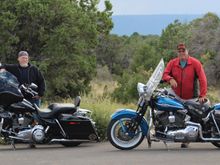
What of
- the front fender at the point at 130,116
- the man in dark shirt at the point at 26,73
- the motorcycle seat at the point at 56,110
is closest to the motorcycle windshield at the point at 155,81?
the front fender at the point at 130,116

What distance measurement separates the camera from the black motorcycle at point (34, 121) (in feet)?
39.4

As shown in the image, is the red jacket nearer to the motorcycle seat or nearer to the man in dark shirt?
the motorcycle seat

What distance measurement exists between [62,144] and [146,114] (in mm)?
1783

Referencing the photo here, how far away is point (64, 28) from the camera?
36406 millimetres

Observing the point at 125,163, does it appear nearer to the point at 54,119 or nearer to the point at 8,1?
the point at 54,119

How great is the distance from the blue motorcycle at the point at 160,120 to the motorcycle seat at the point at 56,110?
1059 millimetres

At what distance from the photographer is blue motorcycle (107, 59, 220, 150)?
38.2 feet

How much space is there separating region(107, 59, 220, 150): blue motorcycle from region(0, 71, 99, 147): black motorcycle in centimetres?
87

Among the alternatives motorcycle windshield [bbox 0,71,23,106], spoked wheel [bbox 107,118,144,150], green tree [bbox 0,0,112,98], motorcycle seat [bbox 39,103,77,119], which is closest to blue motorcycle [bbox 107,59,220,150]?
spoked wheel [bbox 107,118,144,150]

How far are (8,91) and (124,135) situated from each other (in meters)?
2.35

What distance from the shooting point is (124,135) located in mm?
11727

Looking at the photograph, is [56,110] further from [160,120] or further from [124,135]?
[160,120]

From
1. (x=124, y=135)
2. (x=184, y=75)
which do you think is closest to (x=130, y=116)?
(x=124, y=135)

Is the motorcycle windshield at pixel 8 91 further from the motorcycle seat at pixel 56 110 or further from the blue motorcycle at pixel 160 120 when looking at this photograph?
the blue motorcycle at pixel 160 120
